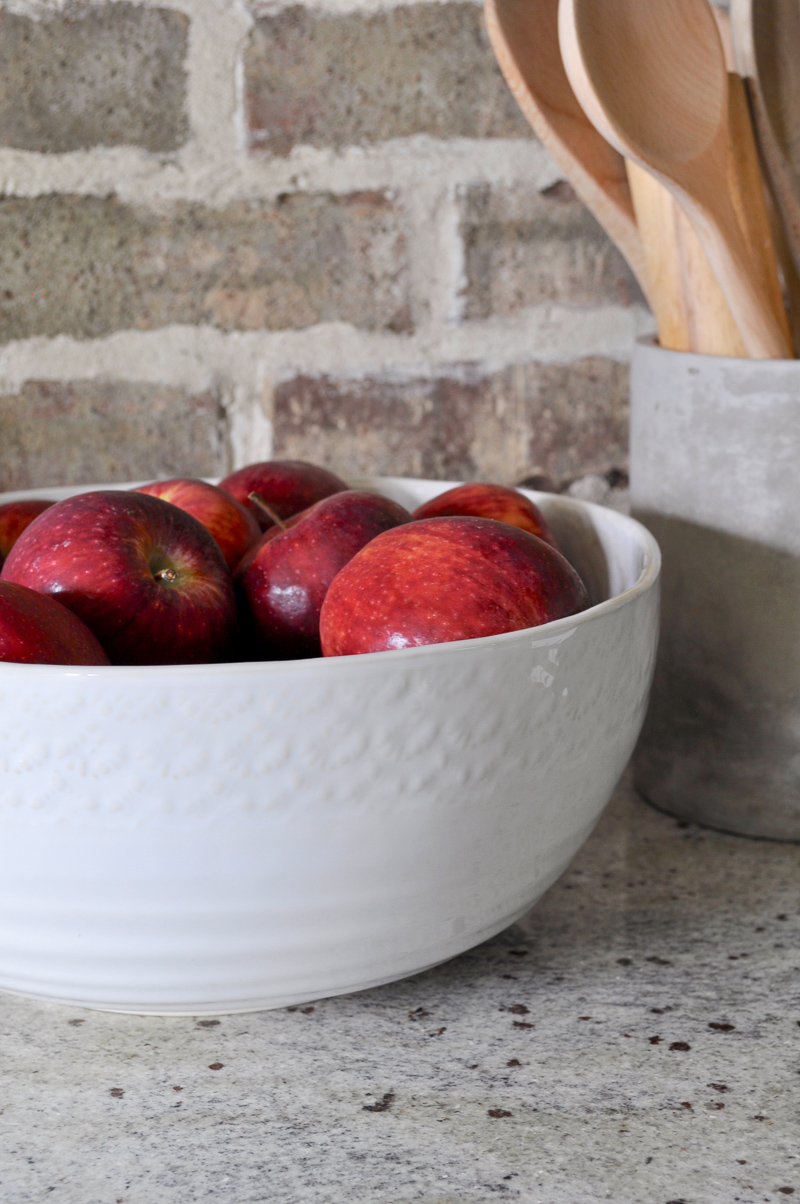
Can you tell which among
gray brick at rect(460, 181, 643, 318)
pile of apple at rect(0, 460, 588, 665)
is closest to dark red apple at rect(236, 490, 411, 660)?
pile of apple at rect(0, 460, 588, 665)

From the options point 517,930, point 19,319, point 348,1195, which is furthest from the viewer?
point 19,319

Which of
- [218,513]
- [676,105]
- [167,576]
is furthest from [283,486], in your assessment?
[676,105]

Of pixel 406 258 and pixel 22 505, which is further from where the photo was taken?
pixel 406 258

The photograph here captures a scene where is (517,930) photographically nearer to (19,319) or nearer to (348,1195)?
(348,1195)

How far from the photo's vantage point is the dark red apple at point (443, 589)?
0.45 m

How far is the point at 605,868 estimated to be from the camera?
1.95 feet

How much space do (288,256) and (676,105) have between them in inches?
12.7

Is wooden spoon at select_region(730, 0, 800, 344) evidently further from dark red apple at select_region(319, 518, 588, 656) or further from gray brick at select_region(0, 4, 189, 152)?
gray brick at select_region(0, 4, 189, 152)

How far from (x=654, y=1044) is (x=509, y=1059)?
0.06m

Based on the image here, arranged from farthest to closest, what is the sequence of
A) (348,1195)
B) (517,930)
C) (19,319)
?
(19,319), (517,930), (348,1195)

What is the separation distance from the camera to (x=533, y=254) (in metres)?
0.83

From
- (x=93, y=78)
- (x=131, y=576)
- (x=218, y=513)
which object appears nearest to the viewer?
(x=131, y=576)

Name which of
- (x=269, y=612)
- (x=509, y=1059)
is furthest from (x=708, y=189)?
(x=509, y=1059)

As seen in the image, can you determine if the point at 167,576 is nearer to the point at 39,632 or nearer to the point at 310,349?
the point at 39,632
